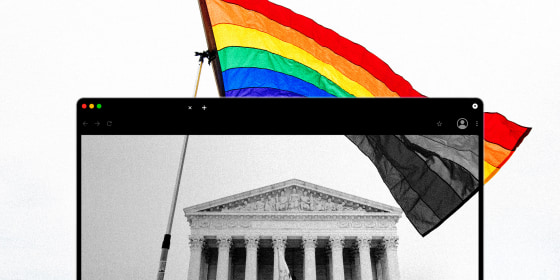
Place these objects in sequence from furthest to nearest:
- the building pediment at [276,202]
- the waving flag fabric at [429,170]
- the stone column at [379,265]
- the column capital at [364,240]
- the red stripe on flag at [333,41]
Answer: the red stripe on flag at [333,41]
the column capital at [364,240]
the stone column at [379,265]
the waving flag fabric at [429,170]
the building pediment at [276,202]

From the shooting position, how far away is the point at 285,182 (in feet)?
7.06

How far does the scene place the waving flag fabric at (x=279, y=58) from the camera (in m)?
7.84

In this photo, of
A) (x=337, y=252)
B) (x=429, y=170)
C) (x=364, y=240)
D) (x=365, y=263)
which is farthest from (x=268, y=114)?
(x=337, y=252)

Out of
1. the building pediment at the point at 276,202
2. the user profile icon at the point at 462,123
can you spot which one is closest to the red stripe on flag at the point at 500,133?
the building pediment at the point at 276,202

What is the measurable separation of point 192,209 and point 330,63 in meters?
6.33

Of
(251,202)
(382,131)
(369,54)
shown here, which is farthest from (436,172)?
(369,54)

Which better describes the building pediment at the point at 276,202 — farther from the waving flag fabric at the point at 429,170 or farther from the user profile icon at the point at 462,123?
the user profile icon at the point at 462,123

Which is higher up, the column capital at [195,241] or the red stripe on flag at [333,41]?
the red stripe on flag at [333,41]

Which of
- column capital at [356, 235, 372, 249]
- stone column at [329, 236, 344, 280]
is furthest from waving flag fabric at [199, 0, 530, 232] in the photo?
column capital at [356, 235, 372, 249]

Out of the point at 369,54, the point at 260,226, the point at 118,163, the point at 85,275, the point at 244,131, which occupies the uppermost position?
the point at 369,54

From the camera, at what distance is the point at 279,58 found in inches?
320

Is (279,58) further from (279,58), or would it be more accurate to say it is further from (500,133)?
(500,133)

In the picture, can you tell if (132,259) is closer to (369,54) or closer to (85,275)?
(85,275)

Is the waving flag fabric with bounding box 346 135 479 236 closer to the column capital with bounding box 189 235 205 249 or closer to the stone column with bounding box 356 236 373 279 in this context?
the stone column with bounding box 356 236 373 279
